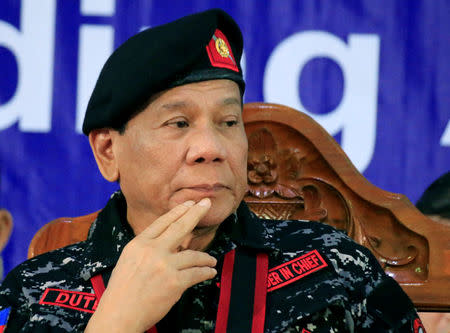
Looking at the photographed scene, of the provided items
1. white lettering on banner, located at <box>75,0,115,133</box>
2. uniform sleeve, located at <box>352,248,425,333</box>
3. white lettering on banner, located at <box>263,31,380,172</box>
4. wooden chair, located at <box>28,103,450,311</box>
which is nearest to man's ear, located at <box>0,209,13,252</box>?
white lettering on banner, located at <box>75,0,115,133</box>

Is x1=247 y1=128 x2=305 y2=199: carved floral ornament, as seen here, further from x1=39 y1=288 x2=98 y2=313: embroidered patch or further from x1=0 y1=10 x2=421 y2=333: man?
x1=39 y1=288 x2=98 y2=313: embroidered patch

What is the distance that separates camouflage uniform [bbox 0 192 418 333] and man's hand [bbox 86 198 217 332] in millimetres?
156

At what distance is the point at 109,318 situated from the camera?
1.01 m

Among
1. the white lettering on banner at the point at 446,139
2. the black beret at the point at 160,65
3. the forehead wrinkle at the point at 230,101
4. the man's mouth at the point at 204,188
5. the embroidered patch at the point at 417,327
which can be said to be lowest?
the embroidered patch at the point at 417,327

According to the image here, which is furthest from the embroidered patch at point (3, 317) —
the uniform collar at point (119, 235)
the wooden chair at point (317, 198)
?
the wooden chair at point (317, 198)

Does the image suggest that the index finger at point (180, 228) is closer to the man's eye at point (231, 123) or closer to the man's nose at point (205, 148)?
the man's nose at point (205, 148)

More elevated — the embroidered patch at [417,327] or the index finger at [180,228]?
the index finger at [180,228]

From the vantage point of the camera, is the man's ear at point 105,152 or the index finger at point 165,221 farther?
the man's ear at point 105,152

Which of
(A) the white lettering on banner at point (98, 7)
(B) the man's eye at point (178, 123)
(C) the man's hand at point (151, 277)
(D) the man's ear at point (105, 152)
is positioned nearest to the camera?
(C) the man's hand at point (151, 277)

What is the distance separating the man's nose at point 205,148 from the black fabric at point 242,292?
234 mm

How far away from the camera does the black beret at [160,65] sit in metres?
1.10

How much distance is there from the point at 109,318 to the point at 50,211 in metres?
1.11

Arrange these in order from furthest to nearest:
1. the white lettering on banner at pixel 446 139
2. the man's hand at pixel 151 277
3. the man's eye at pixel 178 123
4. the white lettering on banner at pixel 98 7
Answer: the white lettering on banner at pixel 98 7
the white lettering on banner at pixel 446 139
the man's eye at pixel 178 123
the man's hand at pixel 151 277

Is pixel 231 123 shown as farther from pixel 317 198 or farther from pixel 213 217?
pixel 317 198
